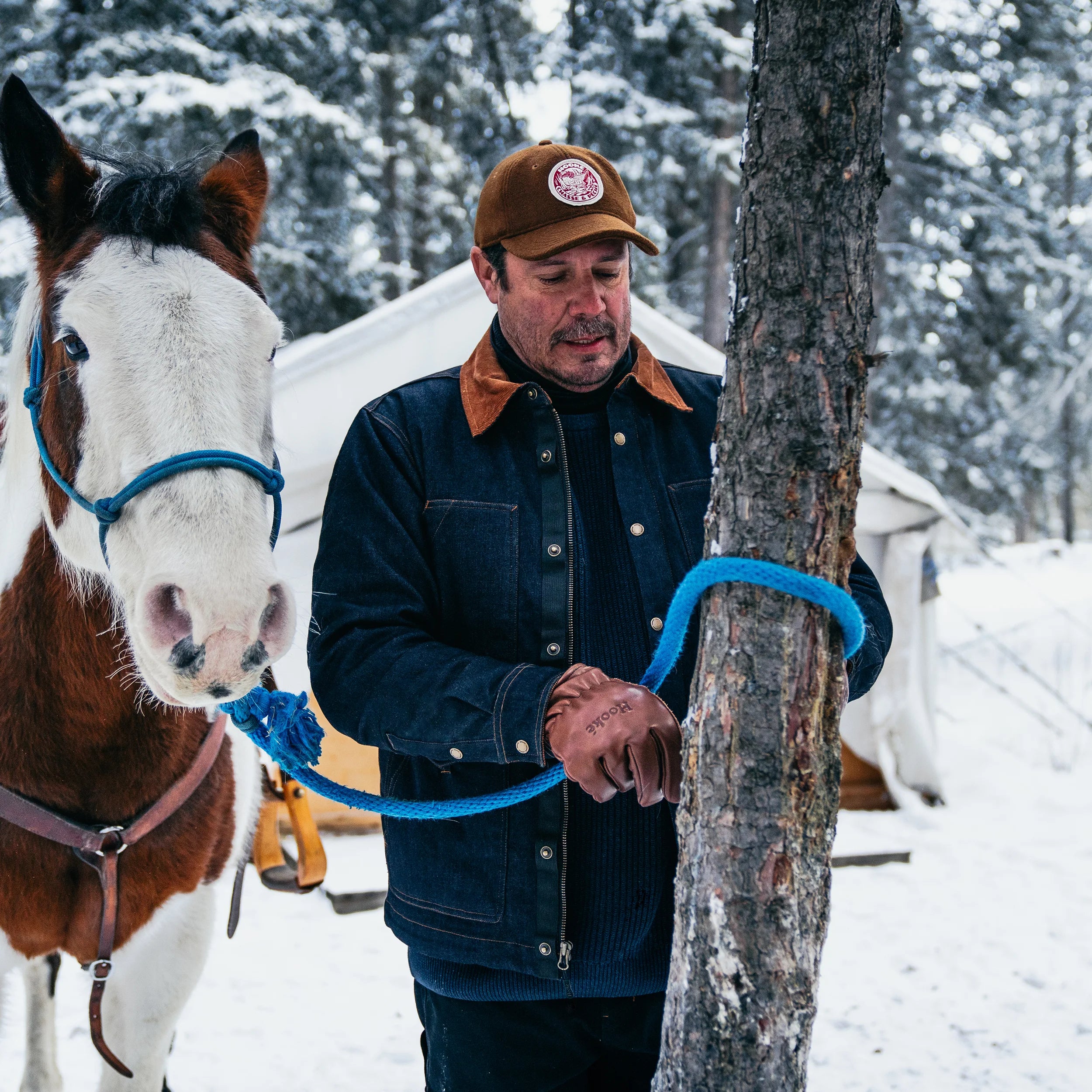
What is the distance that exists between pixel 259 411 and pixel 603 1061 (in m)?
1.31

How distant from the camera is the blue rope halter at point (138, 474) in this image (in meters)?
1.35

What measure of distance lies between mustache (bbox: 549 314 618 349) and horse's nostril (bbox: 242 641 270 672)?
2.38 feet

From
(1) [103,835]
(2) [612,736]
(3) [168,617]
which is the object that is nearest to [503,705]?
(2) [612,736]

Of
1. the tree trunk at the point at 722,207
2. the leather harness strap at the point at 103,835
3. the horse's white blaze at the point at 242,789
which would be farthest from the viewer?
the tree trunk at the point at 722,207

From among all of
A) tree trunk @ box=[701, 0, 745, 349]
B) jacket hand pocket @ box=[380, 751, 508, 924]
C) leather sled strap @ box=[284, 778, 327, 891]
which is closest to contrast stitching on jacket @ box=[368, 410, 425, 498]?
jacket hand pocket @ box=[380, 751, 508, 924]

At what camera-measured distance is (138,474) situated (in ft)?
4.57

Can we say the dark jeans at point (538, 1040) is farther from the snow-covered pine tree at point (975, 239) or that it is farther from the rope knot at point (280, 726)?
the snow-covered pine tree at point (975, 239)

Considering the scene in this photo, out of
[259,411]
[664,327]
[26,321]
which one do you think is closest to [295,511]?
[664,327]

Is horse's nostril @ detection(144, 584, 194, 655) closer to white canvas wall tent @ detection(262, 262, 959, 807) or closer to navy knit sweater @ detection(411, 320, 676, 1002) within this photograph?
navy knit sweater @ detection(411, 320, 676, 1002)

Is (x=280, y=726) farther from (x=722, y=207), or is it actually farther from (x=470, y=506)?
(x=722, y=207)

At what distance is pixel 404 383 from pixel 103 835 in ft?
9.09

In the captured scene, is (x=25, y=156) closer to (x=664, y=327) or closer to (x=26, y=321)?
(x=26, y=321)

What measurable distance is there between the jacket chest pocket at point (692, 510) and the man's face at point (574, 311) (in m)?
0.25

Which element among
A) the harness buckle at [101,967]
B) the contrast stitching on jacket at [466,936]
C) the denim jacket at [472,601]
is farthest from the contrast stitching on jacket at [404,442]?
the harness buckle at [101,967]
